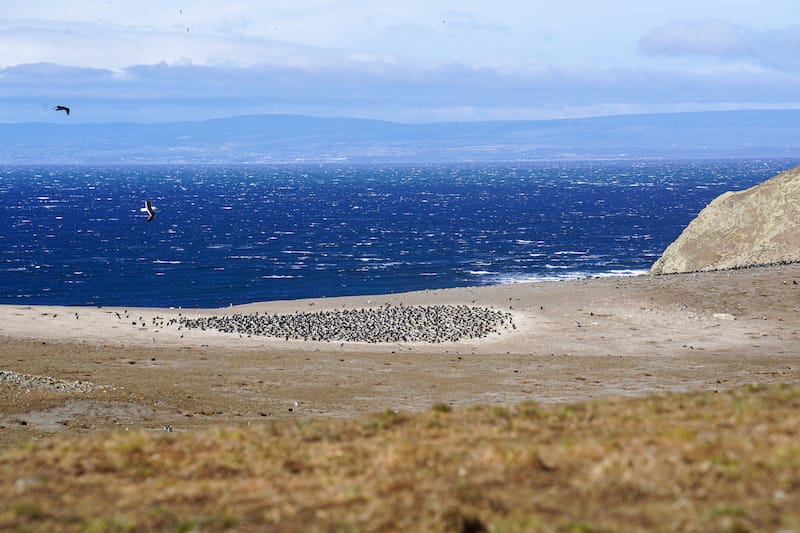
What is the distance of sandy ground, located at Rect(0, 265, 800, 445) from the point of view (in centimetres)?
3219

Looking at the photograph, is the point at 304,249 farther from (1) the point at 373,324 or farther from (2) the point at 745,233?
(1) the point at 373,324

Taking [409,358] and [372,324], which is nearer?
[409,358]

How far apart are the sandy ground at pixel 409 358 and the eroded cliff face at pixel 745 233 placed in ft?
46.2

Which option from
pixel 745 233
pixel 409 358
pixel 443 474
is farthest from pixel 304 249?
pixel 443 474

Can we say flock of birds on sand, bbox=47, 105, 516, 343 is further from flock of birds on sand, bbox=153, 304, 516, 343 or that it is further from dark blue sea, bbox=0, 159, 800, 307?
dark blue sea, bbox=0, 159, 800, 307

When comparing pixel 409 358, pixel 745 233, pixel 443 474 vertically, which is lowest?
pixel 409 358

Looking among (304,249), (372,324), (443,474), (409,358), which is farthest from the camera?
(304,249)

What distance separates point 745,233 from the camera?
3022 inches

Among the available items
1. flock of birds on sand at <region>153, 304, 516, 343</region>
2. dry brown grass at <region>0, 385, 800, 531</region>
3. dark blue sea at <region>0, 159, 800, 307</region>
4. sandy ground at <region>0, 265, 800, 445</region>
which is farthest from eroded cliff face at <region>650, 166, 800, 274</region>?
dry brown grass at <region>0, 385, 800, 531</region>

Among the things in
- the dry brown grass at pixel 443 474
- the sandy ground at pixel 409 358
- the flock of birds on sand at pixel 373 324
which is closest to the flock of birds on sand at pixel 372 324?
the flock of birds on sand at pixel 373 324

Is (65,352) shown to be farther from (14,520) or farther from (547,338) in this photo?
(14,520)

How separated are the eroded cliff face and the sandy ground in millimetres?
14082

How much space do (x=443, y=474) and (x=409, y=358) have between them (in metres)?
27.3

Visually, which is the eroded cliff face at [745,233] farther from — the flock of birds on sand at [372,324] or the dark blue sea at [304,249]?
the flock of birds on sand at [372,324]
